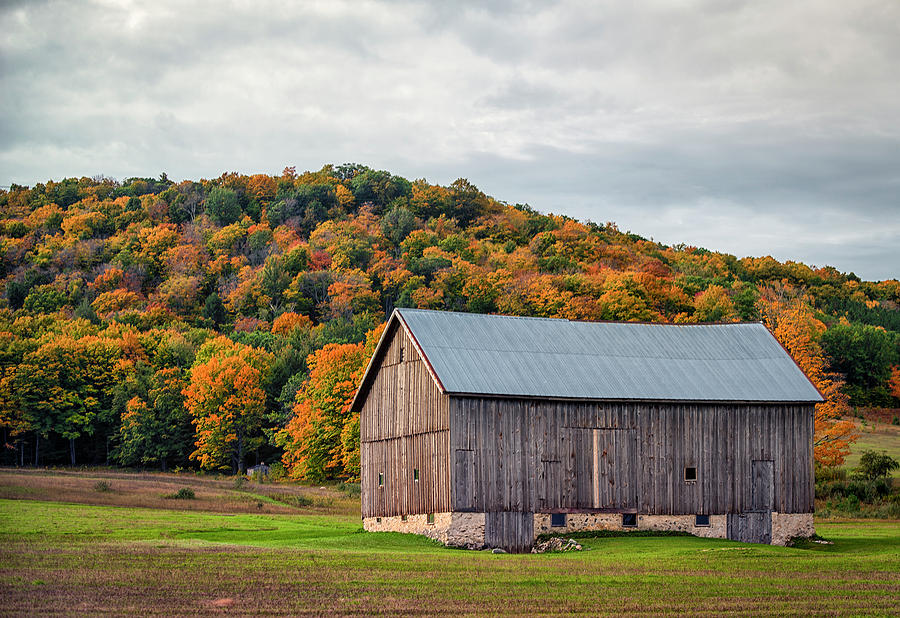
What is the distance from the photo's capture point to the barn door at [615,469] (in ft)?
151

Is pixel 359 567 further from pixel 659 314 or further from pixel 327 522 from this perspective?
pixel 659 314

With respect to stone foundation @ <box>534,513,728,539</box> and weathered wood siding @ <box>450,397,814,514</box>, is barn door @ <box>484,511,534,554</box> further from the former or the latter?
stone foundation @ <box>534,513,728,539</box>

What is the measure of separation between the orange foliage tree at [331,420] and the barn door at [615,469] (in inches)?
1253

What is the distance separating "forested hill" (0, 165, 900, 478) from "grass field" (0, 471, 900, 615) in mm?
31449

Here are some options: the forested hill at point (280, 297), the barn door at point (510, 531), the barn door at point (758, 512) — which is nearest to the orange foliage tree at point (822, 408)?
the forested hill at point (280, 297)

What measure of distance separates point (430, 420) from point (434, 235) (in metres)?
114

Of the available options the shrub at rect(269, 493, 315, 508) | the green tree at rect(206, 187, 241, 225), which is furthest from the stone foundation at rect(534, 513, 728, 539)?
the green tree at rect(206, 187, 241, 225)

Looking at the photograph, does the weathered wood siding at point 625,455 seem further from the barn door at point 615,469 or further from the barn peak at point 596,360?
the barn peak at point 596,360

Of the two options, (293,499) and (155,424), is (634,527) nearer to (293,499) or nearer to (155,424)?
(293,499)

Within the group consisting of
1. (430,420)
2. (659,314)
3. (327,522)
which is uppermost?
(659,314)

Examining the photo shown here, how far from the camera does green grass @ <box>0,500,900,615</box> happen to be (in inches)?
983

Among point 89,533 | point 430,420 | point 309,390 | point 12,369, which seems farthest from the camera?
point 12,369

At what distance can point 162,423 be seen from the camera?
9750cm

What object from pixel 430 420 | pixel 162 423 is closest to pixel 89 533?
pixel 430 420
